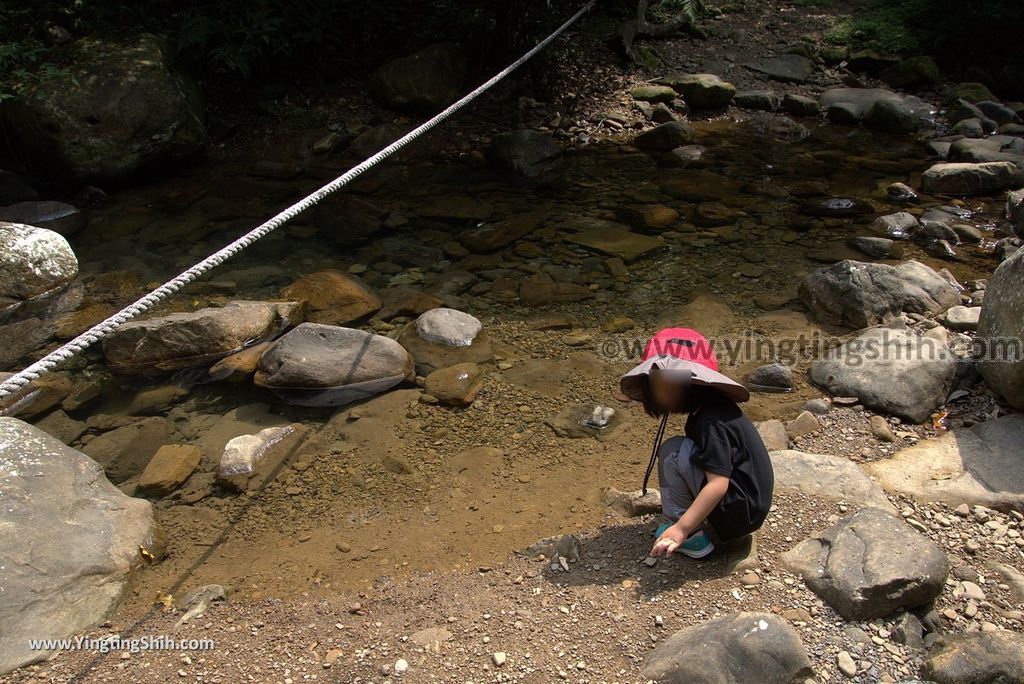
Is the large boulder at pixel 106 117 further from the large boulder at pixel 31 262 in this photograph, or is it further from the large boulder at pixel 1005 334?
the large boulder at pixel 1005 334

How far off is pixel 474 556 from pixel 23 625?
151cm

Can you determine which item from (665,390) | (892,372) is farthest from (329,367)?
(892,372)

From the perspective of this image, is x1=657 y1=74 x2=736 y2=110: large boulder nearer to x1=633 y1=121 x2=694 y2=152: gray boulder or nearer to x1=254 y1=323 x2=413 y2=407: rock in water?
x1=633 y1=121 x2=694 y2=152: gray boulder

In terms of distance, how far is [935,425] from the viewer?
330 cm

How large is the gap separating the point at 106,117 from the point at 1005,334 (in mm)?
7240

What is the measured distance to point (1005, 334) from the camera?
3.22 metres

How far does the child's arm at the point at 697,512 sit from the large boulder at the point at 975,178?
5132mm

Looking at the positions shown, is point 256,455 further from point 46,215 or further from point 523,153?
point 46,215

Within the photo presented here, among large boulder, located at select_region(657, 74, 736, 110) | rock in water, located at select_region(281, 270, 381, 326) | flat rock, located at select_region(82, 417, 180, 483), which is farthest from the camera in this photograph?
large boulder, located at select_region(657, 74, 736, 110)

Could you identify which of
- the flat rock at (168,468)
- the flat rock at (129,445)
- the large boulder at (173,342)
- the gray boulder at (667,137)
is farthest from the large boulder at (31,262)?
the gray boulder at (667,137)

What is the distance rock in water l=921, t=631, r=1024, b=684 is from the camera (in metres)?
1.86

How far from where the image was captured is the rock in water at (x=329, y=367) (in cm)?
395

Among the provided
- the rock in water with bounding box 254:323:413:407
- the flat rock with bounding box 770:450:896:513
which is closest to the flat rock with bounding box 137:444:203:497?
the rock in water with bounding box 254:323:413:407

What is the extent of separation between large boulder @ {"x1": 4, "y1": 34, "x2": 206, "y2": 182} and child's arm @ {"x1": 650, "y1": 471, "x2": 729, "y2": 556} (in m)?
6.65
